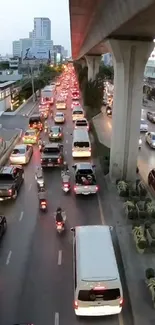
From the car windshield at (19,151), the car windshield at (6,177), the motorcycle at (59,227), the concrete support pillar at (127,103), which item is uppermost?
the concrete support pillar at (127,103)

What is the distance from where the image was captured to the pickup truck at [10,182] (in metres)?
Result: 19.6

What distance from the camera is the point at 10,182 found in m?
20.5

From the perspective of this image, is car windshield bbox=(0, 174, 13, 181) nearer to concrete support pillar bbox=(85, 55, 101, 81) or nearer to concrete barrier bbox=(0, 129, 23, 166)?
concrete barrier bbox=(0, 129, 23, 166)

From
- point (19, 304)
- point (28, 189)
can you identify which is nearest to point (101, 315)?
point (19, 304)

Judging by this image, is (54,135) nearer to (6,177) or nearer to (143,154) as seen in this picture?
(143,154)

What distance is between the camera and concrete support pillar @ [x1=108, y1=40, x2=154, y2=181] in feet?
66.2

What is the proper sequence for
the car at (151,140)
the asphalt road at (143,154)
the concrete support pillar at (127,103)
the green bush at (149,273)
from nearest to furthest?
the green bush at (149,273)
the concrete support pillar at (127,103)
the asphalt road at (143,154)
the car at (151,140)

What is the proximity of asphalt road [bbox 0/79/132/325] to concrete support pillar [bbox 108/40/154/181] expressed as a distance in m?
2.04

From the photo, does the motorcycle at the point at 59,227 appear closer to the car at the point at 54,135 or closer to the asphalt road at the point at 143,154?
the asphalt road at the point at 143,154

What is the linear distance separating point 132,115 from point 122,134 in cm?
129

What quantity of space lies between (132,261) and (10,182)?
30.6ft

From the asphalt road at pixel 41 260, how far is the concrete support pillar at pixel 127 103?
2041mm

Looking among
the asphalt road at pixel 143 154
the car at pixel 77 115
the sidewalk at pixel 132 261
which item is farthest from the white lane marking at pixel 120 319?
the car at pixel 77 115

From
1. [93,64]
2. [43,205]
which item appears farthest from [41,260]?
[93,64]
